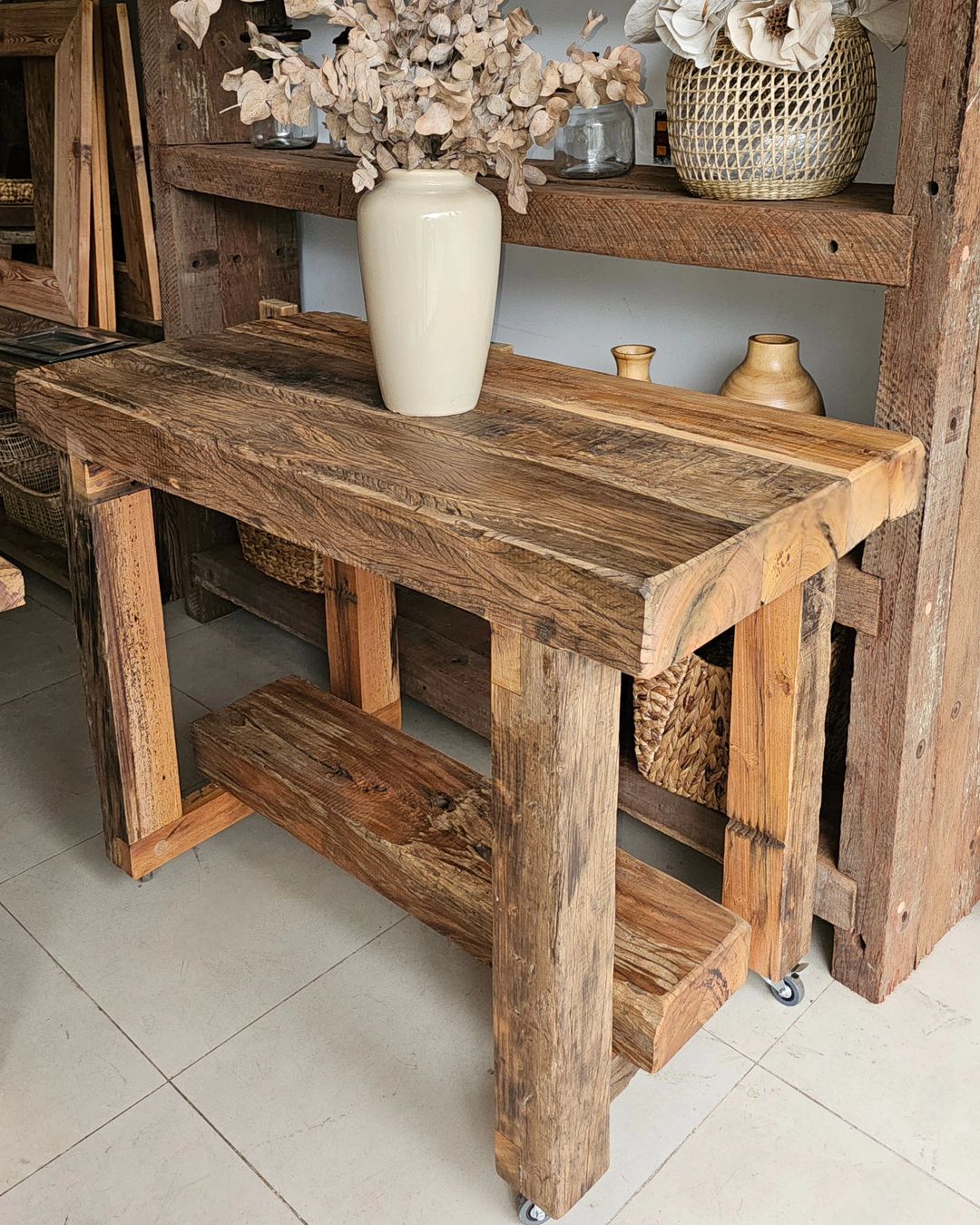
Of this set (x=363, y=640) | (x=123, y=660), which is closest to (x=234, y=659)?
(x=363, y=640)

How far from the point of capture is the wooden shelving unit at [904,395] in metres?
1.23

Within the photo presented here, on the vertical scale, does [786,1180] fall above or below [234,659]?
below

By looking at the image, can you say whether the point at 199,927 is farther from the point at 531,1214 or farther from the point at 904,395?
the point at 904,395

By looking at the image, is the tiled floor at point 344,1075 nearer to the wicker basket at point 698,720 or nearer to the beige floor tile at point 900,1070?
the beige floor tile at point 900,1070

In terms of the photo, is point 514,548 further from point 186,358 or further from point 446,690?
point 446,690

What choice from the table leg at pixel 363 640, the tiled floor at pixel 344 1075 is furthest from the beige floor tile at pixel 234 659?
the tiled floor at pixel 344 1075

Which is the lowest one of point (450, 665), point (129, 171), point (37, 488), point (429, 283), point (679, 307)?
point (450, 665)

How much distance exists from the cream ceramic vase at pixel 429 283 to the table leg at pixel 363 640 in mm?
564

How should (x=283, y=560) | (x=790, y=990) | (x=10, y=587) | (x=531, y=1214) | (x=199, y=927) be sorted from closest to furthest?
(x=10, y=587) < (x=531, y=1214) < (x=790, y=990) < (x=199, y=927) < (x=283, y=560)

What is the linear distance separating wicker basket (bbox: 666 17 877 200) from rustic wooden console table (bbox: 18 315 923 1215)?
0.89 feet

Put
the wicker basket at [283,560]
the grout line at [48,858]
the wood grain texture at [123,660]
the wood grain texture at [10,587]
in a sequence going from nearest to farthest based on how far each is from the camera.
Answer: the wood grain texture at [10,587]
the wood grain texture at [123,660]
the grout line at [48,858]
the wicker basket at [283,560]

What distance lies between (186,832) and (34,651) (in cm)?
95

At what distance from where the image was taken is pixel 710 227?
141 centimetres

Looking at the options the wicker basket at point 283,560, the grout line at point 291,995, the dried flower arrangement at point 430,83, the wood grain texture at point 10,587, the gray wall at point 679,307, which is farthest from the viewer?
the wicker basket at point 283,560
